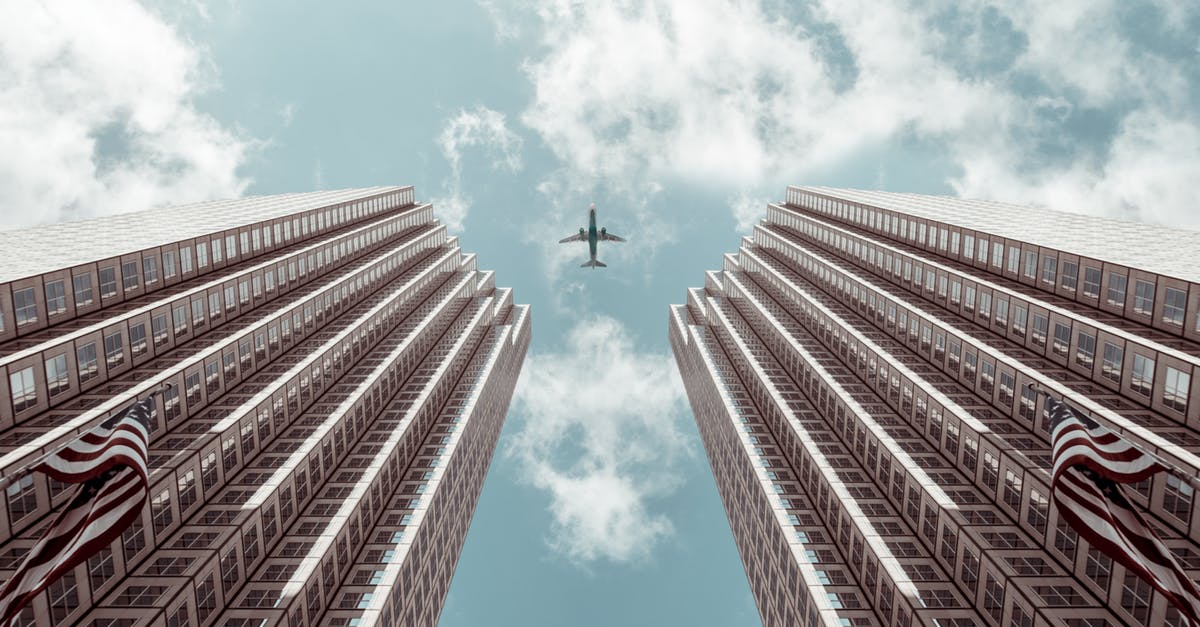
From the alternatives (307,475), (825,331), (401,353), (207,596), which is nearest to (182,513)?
(207,596)

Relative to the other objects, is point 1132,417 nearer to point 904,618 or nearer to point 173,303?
point 904,618

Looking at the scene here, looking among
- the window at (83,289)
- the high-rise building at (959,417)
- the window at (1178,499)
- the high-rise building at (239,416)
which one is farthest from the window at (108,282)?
the window at (1178,499)

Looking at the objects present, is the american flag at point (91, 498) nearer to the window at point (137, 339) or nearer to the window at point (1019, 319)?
the window at point (137, 339)

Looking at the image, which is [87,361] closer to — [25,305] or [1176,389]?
[25,305]

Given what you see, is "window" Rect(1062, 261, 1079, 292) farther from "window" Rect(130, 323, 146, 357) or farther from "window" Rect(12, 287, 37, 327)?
"window" Rect(12, 287, 37, 327)

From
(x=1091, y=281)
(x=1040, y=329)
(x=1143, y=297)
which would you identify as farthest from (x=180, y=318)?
(x=1091, y=281)

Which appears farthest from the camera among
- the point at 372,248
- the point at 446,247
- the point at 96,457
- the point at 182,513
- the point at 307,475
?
the point at 446,247

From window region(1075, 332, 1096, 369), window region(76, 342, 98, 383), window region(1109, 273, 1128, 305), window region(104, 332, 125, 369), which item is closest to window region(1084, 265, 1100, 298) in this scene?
window region(1109, 273, 1128, 305)
